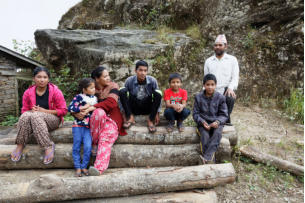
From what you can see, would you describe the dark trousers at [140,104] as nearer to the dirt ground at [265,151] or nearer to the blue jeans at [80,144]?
the blue jeans at [80,144]

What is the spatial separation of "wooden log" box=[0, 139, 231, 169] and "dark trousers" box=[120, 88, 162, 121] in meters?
0.68

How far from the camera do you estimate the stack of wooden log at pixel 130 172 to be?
2.60 meters

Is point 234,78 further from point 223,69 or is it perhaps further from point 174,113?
point 174,113

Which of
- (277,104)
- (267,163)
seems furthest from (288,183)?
(277,104)

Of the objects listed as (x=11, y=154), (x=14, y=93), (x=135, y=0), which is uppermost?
(x=135, y=0)

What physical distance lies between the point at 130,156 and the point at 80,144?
900 millimetres

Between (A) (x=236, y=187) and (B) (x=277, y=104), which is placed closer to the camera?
(A) (x=236, y=187)

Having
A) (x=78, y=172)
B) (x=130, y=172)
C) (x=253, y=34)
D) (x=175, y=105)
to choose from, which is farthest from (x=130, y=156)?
(x=253, y=34)

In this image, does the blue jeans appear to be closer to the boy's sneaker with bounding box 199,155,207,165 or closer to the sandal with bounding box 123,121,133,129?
the sandal with bounding box 123,121,133,129

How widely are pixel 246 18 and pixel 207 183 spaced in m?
7.19

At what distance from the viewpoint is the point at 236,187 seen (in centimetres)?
312

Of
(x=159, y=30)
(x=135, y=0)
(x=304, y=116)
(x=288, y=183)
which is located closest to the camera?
(x=288, y=183)

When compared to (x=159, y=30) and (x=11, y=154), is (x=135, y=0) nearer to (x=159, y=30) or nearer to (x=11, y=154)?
(x=159, y=30)

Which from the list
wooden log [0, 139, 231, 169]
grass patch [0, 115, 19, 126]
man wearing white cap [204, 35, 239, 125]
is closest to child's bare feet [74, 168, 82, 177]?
wooden log [0, 139, 231, 169]
